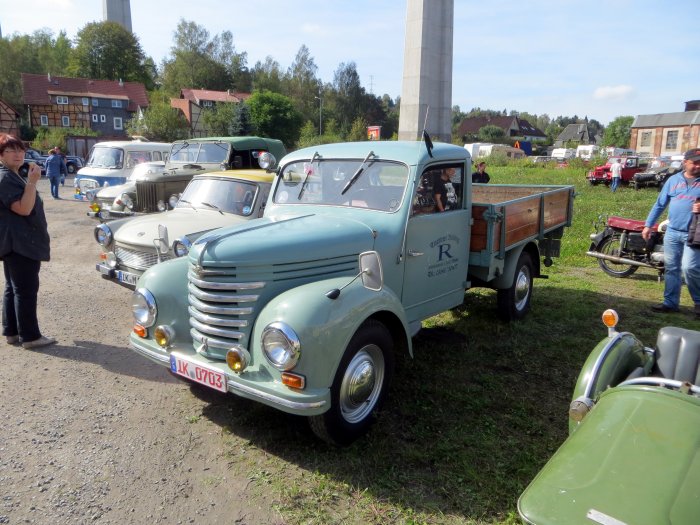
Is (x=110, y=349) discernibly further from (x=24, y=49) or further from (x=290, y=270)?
(x=24, y=49)

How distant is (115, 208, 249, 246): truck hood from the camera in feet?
19.1

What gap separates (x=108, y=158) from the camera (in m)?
13.5

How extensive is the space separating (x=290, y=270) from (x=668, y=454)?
2.29 metres

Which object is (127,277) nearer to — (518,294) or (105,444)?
(105,444)

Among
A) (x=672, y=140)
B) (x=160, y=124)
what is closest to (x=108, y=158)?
(x=160, y=124)

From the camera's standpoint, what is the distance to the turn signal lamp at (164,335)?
347cm

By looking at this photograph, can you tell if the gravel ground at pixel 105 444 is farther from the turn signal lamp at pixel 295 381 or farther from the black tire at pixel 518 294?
the black tire at pixel 518 294

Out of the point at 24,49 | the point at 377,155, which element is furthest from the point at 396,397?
the point at 24,49

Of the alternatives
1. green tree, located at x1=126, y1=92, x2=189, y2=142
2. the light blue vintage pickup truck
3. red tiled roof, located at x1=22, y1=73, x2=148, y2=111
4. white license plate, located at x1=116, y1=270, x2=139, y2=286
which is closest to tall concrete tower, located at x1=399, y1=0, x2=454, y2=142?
white license plate, located at x1=116, y1=270, x2=139, y2=286

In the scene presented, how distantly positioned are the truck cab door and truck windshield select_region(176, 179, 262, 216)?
294 centimetres

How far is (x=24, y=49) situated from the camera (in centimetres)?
6419

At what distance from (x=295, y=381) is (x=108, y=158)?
42.1 feet

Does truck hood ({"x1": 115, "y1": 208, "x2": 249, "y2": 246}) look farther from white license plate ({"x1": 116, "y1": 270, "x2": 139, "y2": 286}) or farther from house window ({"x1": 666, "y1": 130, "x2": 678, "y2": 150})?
house window ({"x1": 666, "y1": 130, "x2": 678, "y2": 150})

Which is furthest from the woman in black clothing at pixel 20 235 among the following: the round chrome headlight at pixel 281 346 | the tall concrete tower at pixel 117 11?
the tall concrete tower at pixel 117 11
